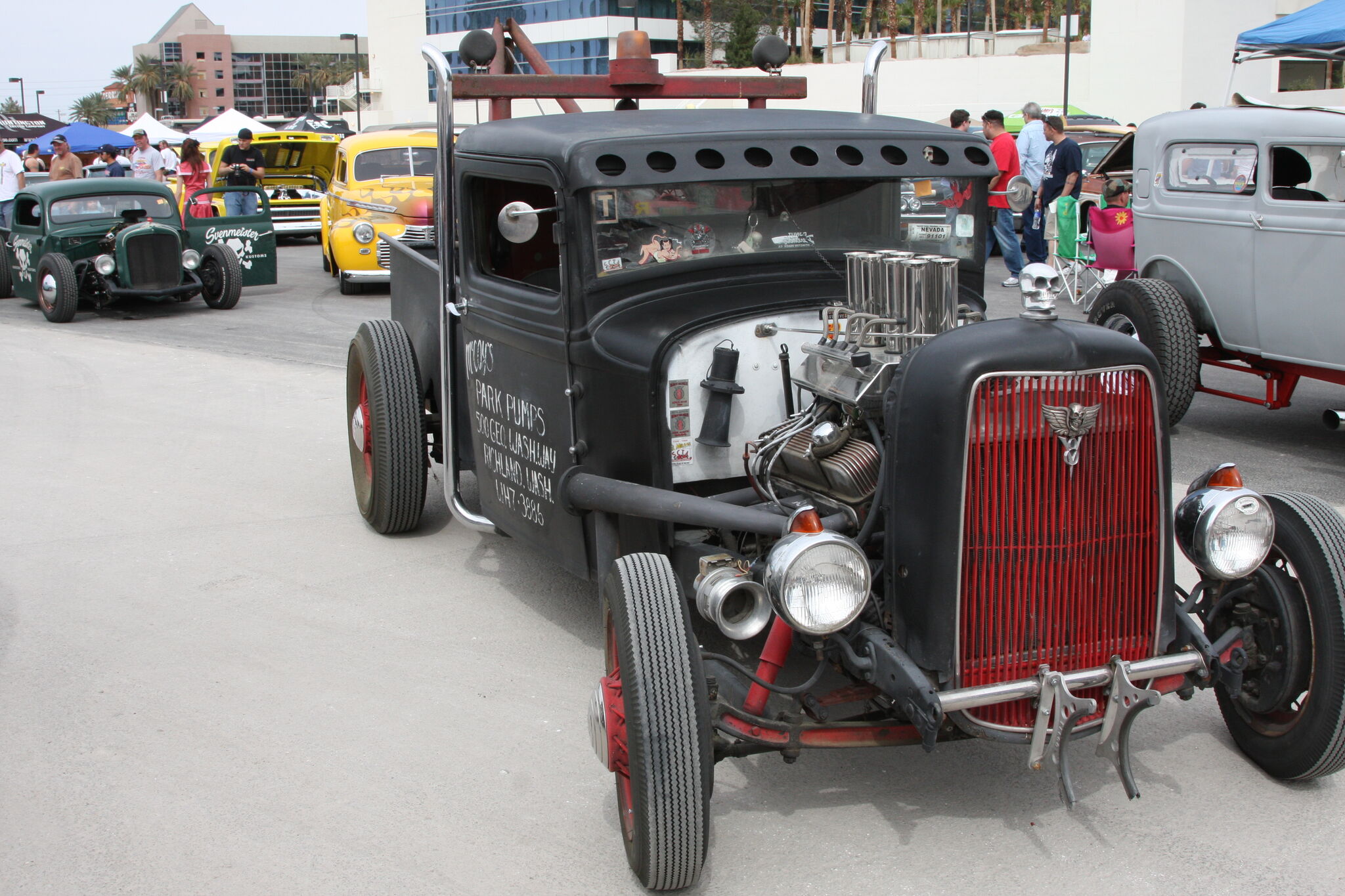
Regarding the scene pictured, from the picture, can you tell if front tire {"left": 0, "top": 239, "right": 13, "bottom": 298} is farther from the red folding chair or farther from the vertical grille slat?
the red folding chair

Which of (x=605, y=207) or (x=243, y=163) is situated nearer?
(x=605, y=207)

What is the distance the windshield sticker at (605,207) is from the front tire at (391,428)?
6.33 feet

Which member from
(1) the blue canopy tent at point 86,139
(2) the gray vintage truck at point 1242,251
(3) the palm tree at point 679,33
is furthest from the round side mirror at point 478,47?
(3) the palm tree at point 679,33

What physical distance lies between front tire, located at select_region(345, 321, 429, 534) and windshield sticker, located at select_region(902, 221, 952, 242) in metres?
2.40

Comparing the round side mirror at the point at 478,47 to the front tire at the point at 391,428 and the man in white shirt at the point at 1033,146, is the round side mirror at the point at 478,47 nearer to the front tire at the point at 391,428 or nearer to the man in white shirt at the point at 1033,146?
the front tire at the point at 391,428

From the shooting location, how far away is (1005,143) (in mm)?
13656

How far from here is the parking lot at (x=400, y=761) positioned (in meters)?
3.33

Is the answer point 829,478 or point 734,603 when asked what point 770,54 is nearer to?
point 829,478

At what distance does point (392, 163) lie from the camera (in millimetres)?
15477

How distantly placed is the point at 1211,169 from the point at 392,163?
34.1ft

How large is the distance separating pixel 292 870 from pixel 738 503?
66.4 inches

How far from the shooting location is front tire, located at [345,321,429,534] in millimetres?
5699

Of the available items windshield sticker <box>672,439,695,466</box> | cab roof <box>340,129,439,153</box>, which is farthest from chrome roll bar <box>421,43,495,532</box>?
cab roof <box>340,129,439,153</box>

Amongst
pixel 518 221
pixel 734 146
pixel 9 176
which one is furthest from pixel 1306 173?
pixel 9 176
